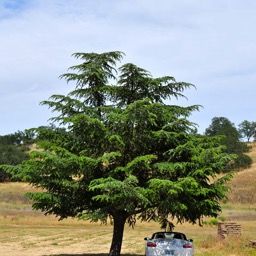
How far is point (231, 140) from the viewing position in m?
107

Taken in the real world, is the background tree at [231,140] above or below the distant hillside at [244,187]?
above

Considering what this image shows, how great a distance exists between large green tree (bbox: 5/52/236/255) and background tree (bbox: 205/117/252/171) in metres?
65.5

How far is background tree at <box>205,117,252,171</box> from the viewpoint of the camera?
330ft

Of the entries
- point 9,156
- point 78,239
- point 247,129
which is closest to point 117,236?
point 78,239

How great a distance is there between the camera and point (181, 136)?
17.0 meters

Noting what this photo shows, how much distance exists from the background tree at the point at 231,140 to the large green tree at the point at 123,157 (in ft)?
215

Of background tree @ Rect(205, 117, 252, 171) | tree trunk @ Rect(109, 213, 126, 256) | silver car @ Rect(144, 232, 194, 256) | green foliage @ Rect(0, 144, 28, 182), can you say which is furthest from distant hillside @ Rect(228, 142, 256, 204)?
green foliage @ Rect(0, 144, 28, 182)

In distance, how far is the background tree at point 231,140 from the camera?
100 metres

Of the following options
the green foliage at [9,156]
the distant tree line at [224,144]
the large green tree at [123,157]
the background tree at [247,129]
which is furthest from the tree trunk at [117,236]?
the background tree at [247,129]

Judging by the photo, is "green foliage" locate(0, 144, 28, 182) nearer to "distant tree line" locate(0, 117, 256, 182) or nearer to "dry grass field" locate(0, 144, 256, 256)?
"distant tree line" locate(0, 117, 256, 182)

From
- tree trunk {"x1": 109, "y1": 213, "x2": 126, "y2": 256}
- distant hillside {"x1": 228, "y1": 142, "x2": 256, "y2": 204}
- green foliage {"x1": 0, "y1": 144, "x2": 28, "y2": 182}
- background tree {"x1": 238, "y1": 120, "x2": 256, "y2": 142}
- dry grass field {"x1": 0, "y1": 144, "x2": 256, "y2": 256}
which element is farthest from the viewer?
background tree {"x1": 238, "y1": 120, "x2": 256, "y2": 142}

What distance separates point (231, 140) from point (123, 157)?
93.6 metres

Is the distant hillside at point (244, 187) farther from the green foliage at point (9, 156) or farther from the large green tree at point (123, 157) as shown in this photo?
the green foliage at point (9, 156)

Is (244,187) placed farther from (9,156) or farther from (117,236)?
(117,236)
